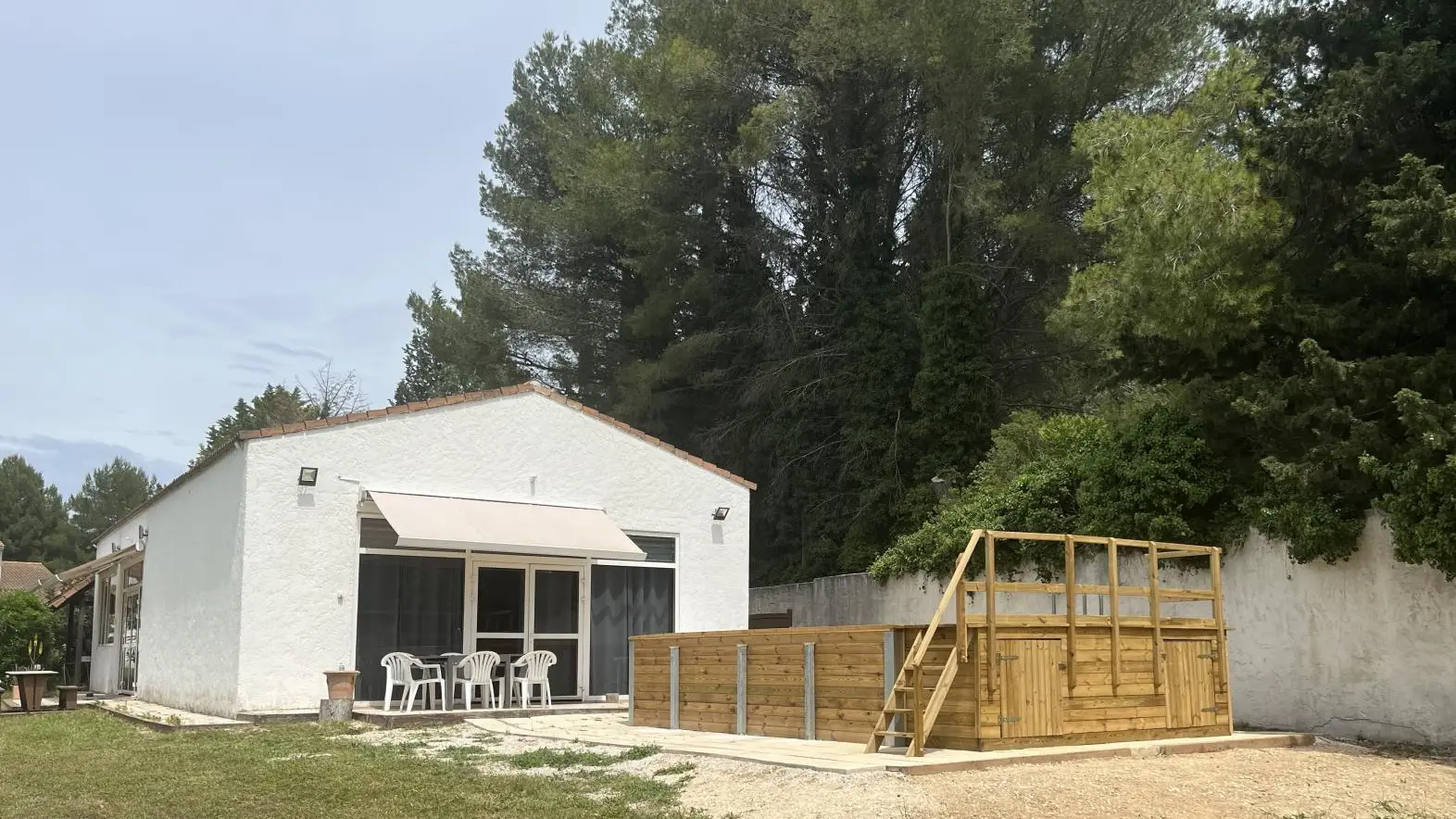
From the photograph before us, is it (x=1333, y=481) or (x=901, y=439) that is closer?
(x=1333, y=481)

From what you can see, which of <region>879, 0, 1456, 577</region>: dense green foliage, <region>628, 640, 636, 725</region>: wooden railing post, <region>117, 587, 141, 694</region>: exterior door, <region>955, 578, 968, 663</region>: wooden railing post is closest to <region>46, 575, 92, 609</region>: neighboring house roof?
<region>117, 587, 141, 694</region>: exterior door

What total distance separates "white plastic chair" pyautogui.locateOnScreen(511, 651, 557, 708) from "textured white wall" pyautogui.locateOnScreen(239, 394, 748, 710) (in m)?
2.31

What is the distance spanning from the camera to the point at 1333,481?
13.8 m

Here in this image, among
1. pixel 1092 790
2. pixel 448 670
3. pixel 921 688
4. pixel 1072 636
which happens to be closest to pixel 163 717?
pixel 448 670

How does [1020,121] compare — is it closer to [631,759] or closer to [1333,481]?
[1333,481]

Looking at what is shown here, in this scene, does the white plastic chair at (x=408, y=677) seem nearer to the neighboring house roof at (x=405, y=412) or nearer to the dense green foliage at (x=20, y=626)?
the neighboring house roof at (x=405, y=412)

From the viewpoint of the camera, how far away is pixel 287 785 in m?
9.77

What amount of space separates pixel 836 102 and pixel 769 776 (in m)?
22.5

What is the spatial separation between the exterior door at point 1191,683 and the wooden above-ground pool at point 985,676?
0.6 inches

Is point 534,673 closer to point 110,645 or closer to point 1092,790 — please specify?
point 1092,790

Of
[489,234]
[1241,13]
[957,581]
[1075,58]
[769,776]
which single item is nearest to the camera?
[769,776]

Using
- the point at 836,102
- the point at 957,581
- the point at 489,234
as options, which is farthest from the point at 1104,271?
the point at 489,234

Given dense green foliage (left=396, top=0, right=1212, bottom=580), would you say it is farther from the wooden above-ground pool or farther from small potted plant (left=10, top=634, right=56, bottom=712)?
small potted plant (left=10, top=634, right=56, bottom=712)

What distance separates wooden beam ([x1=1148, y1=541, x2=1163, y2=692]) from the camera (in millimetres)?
11867
